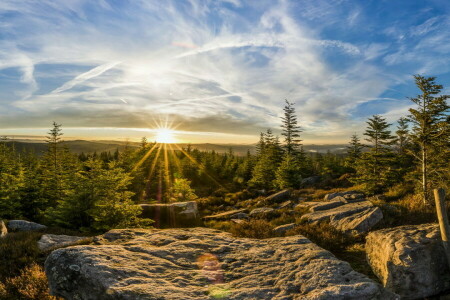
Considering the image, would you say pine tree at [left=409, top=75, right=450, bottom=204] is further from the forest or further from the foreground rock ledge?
the foreground rock ledge

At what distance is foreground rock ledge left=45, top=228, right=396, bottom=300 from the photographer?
369 centimetres

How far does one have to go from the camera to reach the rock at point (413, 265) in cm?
495

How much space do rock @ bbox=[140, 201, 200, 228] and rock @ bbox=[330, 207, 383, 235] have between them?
10059mm

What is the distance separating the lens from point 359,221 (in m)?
9.47

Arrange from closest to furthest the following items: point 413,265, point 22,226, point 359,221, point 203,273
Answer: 1. point 203,273
2. point 413,265
3. point 359,221
4. point 22,226

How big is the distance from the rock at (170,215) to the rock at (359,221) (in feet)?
33.0

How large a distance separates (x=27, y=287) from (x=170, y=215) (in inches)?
431

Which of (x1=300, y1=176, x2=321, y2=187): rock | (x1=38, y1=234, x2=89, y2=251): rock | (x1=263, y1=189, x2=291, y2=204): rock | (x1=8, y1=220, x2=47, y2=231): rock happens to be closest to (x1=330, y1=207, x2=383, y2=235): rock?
(x1=38, y1=234, x2=89, y2=251): rock

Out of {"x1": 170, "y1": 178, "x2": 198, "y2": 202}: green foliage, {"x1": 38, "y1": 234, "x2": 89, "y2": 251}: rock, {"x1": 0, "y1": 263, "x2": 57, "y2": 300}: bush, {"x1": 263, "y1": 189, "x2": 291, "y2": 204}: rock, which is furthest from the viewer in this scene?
{"x1": 170, "y1": 178, "x2": 198, "y2": 202}: green foliage

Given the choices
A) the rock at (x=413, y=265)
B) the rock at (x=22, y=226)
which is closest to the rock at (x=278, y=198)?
the rock at (x=413, y=265)

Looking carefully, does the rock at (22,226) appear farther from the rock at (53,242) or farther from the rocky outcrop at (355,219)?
the rocky outcrop at (355,219)

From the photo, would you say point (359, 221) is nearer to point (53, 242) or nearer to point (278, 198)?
point (53, 242)

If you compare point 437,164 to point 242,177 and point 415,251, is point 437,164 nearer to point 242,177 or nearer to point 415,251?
point 415,251

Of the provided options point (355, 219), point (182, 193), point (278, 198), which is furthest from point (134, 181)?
point (355, 219)
